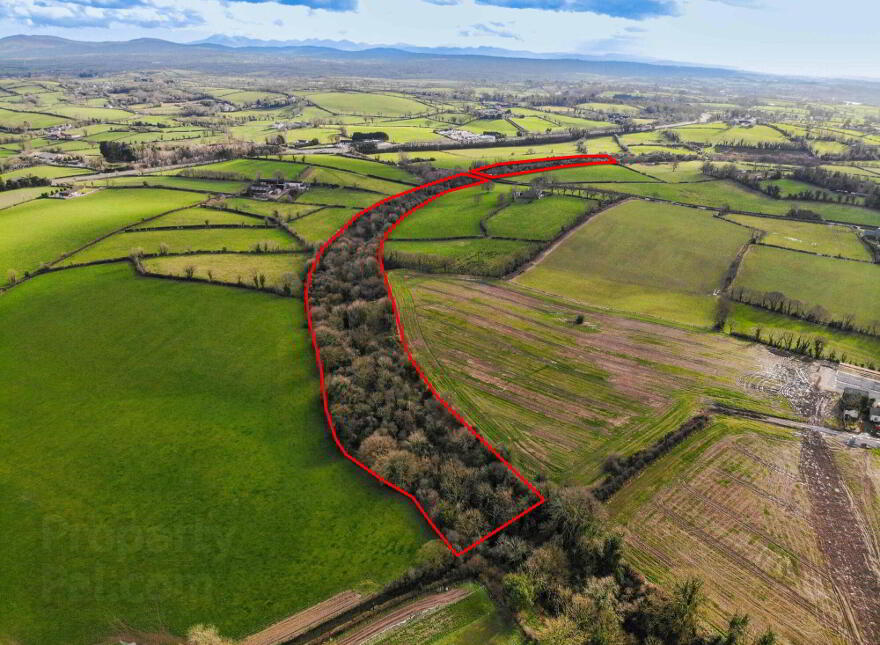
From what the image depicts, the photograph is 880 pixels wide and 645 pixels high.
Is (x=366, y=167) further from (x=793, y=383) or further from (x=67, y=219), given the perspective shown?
(x=793, y=383)

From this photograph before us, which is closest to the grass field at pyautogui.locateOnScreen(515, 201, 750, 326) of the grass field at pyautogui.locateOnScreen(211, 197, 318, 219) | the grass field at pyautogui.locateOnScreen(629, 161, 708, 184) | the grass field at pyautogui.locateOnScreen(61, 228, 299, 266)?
the grass field at pyautogui.locateOnScreen(629, 161, 708, 184)

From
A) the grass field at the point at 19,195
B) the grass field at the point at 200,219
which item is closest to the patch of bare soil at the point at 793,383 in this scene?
the grass field at the point at 200,219

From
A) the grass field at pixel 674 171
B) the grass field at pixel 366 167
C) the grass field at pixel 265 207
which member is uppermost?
the grass field at pixel 674 171

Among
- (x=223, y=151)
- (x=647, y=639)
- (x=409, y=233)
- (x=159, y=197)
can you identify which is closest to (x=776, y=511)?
(x=647, y=639)

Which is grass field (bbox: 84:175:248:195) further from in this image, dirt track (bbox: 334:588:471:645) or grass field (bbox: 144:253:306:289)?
dirt track (bbox: 334:588:471:645)

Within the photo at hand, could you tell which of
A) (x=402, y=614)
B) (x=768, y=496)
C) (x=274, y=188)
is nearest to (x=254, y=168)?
(x=274, y=188)

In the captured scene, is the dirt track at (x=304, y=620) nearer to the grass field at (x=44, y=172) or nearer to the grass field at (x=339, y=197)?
the grass field at (x=339, y=197)
